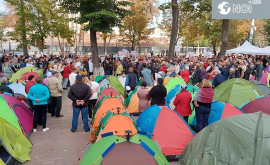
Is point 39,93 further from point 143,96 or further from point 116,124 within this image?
point 143,96

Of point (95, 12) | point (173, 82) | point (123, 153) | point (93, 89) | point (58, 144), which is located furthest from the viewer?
point (95, 12)

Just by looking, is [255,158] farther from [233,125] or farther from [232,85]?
[232,85]

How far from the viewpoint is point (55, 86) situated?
8.80 metres

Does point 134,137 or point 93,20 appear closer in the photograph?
point 134,137

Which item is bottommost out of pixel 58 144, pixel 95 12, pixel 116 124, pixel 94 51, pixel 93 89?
pixel 58 144

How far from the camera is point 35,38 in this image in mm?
20953

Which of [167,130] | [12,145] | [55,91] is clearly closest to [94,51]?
[55,91]

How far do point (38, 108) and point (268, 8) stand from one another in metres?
13.9

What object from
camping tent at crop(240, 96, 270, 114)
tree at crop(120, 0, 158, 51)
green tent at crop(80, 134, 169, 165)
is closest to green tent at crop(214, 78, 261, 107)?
camping tent at crop(240, 96, 270, 114)

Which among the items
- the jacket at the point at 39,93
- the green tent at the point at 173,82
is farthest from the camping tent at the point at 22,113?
the green tent at the point at 173,82

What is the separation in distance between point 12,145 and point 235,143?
4839 mm

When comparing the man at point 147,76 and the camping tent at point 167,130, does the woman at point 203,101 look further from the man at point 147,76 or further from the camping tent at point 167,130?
the man at point 147,76

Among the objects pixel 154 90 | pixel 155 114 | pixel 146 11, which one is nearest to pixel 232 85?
pixel 154 90

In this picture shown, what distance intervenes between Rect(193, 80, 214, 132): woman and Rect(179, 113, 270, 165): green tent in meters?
1.69
